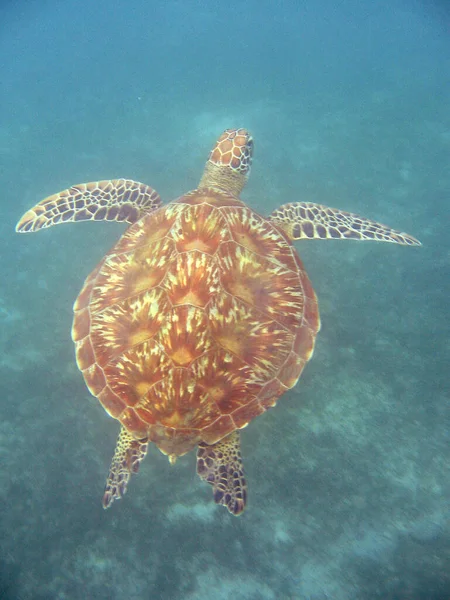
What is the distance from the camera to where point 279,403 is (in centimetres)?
427

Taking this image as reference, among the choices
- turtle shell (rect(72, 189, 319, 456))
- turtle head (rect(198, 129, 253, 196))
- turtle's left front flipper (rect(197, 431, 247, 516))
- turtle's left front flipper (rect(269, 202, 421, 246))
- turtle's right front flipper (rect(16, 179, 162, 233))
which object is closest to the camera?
turtle shell (rect(72, 189, 319, 456))

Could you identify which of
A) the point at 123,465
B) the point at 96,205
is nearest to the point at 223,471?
the point at 123,465

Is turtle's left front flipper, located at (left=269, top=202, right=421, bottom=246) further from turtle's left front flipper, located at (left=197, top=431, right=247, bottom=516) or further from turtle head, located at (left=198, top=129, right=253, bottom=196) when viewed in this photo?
turtle's left front flipper, located at (left=197, top=431, right=247, bottom=516)

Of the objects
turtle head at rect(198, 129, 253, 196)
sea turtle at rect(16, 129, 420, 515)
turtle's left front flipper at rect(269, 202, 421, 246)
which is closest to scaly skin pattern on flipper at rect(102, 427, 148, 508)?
sea turtle at rect(16, 129, 420, 515)

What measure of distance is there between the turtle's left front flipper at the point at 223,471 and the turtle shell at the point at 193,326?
1.25 ft

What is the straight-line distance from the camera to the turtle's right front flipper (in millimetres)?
4434

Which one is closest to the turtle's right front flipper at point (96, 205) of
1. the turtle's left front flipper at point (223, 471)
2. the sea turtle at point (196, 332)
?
the sea turtle at point (196, 332)

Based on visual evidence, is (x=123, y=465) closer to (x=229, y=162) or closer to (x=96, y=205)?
(x=96, y=205)

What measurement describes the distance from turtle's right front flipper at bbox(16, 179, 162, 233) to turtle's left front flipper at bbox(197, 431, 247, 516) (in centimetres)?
310

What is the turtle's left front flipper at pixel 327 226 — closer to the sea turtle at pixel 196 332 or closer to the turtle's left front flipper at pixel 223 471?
the sea turtle at pixel 196 332

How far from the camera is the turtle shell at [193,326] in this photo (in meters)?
2.46

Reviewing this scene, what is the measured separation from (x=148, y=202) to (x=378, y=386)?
3.94 metres

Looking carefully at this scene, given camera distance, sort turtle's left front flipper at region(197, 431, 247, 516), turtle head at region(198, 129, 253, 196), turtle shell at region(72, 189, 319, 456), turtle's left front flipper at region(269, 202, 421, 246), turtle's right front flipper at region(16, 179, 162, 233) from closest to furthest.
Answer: turtle shell at region(72, 189, 319, 456) < turtle's left front flipper at region(197, 431, 247, 516) < turtle's left front flipper at region(269, 202, 421, 246) < turtle's right front flipper at region(16, 179, 162, 233) < turtle head at region(198, 129, 253, 196)

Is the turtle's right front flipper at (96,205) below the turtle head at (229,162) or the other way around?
below
